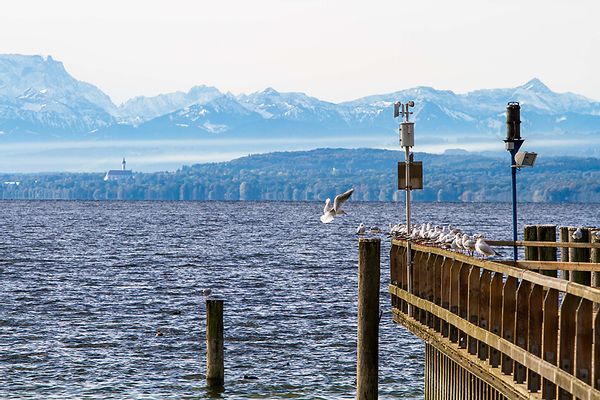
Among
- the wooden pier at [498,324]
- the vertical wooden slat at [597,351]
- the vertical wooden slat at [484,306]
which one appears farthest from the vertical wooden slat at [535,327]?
the vertical wooden slat at [484,306]

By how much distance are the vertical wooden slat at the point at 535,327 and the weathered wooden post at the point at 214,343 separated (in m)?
12.5

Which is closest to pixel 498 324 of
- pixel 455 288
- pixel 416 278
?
pixel 455 288

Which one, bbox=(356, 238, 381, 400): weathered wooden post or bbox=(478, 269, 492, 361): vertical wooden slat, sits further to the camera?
bbox=(356, 238, 381, 400): weathered wooden post

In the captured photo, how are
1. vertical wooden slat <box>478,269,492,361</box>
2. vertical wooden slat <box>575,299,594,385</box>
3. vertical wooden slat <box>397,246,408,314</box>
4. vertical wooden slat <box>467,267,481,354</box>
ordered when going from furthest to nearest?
vertical wooden slat <box>397,246,408,314</box>
vertical wooden slat <box>467,267,481,354</box>
vertical wooden slat <box>478,269,492,361</box>
vertical wooden slat <box>575,299,594,385</box>

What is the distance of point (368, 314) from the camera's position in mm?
22438

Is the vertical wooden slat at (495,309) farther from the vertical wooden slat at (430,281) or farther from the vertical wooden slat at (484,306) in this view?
the vertical wooden slat at (430,281)

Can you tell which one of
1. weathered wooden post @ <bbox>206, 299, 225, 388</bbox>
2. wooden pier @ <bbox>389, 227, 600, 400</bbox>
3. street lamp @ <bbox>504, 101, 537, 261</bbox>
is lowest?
weathered wooden post @ <bbox>206, 299, 225, 388</bbox>

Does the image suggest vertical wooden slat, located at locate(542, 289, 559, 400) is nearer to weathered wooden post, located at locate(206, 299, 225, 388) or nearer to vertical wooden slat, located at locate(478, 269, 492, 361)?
vertical wooden slat, located at locate(478, 269, 492, 361)

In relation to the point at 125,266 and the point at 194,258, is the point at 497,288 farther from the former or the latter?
the point at 194,258

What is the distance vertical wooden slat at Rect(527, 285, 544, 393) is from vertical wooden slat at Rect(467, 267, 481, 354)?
328 centimetres

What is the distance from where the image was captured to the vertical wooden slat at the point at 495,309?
17516mm

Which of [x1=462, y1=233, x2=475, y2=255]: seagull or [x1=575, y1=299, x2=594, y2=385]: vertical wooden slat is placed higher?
[x1=462, y1=233, x2=475, y2=255]: seagull

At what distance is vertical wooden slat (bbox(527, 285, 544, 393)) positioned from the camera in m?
15.3

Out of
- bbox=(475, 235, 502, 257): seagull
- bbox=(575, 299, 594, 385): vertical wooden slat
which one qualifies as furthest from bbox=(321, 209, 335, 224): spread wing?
bbox=(575, 299, 594, 385): vertical wooden slat
